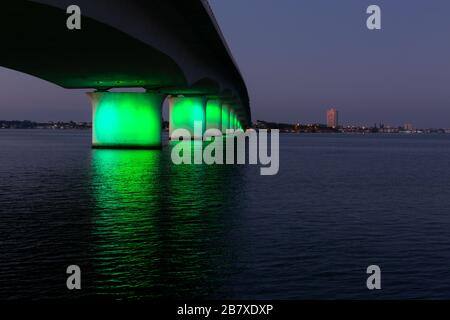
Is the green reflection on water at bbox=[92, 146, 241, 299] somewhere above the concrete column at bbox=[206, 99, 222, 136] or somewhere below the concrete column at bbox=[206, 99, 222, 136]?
below

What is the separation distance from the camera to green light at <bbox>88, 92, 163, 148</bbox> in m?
65.9

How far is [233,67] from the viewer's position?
244 ft

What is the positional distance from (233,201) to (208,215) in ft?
13.3

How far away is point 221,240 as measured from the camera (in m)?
15.5

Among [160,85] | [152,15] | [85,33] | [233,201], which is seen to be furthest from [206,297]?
[160,85]

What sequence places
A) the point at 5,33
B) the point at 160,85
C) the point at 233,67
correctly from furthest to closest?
the point at 233,67 → the point at 160,85 → the point at 5,33


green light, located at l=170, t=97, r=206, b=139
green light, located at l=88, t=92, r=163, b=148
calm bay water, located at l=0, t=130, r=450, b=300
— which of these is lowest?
calm bay water, located at l=0, t=130, r=450, b=300

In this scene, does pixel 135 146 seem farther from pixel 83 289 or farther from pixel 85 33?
pixel 83 289

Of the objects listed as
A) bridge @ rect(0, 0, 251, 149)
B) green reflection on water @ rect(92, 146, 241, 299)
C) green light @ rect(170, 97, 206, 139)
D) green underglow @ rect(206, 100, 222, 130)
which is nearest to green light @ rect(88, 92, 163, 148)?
bridge @ rect(0, 0, 251, 149)

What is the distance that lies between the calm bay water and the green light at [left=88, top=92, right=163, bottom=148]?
118 ft

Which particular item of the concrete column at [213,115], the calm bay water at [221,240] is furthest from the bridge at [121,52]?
the concrete column at [213,115]

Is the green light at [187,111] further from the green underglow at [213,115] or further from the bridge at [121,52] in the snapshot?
the green underglow at [213,115]

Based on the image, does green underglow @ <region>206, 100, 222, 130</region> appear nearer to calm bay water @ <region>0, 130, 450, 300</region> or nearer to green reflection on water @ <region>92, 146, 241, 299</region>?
green reflection on water @ <region>92, 146, 241, 299</region>

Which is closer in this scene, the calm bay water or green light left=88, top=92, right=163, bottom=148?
the calm bay water
